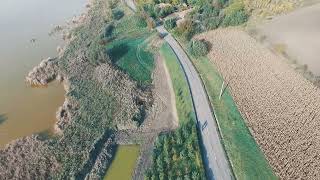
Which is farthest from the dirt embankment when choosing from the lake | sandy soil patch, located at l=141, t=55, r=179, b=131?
sandy soil patch, located at l=141, t=55, r=179, b=131

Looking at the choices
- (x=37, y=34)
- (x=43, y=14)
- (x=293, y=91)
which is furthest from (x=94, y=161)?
(x=43, y=14)

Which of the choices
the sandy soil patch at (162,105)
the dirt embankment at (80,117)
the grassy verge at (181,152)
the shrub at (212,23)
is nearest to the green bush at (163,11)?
the shrub at (212,23)

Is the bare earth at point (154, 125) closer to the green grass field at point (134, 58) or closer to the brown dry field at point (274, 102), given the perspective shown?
the green grass field at point (134, 58)

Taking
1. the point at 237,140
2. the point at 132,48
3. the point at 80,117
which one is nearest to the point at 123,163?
the point at 80,117

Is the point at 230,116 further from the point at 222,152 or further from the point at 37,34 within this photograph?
the point at 37,34

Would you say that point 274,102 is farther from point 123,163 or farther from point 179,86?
point 123,163

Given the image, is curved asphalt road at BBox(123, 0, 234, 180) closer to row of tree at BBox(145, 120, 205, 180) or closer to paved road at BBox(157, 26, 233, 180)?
paved road at BBox(157, 26, 233, 180)

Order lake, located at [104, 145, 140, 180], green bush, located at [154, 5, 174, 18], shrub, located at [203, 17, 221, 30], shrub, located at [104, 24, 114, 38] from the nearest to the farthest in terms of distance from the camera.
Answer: lake, located at [104, 145, 140, 180]
shrub, located at [203, 17, 221, 30]
shrub, located at [104, 24, 114, 38]
green bush, located at [154, 5, 174, 18]
